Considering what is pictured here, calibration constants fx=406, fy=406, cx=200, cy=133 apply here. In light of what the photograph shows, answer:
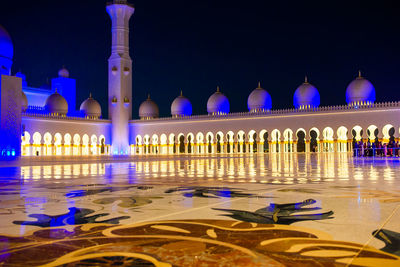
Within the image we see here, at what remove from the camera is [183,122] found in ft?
91.2

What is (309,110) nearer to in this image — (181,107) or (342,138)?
(342,138)

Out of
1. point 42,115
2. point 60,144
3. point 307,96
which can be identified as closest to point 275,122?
point 307,96

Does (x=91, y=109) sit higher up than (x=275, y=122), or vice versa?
(x=91, y=109)

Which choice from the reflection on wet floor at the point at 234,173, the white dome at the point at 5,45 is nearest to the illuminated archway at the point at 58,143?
the white dome at the point at 5,45

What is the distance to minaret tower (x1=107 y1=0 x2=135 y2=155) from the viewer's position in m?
27.2

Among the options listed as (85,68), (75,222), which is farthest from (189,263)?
(85,68)

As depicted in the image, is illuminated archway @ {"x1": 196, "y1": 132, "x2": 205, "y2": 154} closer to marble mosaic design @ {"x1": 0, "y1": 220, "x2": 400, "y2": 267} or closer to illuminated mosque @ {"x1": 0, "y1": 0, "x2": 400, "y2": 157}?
illuminated mosque @ {"x1": 0, "y1": 0, "x2": 400, "y2": 157}

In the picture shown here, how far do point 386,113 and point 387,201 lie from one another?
20.7 meters

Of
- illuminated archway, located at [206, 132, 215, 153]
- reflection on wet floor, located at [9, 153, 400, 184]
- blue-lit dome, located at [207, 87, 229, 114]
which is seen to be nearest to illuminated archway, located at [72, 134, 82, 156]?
illuminated archway, located at [206, 132, 215, 153]

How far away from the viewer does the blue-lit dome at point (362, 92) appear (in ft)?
76.4

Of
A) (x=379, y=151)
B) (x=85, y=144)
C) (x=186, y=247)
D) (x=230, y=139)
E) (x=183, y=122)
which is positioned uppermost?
(x=183, y=122)

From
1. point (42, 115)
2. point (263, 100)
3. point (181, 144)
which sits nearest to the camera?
point (42, 115)

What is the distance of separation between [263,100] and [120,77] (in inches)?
386

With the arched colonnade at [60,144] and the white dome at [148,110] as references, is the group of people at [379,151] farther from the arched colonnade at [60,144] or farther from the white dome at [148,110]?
the arched colonnade at [60,144]
